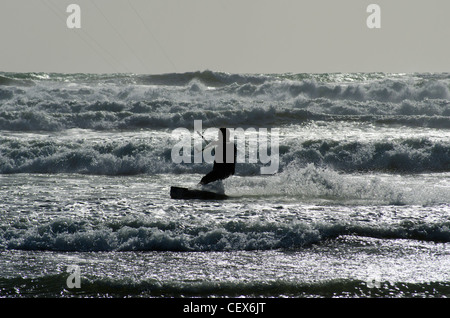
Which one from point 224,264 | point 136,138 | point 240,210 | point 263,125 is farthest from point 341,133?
point 224,264

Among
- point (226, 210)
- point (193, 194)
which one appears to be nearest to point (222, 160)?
point (193, 194)

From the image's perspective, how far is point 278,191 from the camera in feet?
42.1

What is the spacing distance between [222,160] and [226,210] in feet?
7.81

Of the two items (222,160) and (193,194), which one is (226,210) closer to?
(193,194)

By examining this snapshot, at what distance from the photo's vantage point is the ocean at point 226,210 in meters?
7.20

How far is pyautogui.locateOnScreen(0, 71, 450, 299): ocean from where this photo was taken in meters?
7.20

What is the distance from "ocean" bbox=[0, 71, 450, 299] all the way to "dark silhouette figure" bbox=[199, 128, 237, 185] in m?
0.51

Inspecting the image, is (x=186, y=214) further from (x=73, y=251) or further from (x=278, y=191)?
(x=278, y=191)

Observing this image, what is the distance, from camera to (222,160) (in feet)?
42.3

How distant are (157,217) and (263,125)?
14.4 metres

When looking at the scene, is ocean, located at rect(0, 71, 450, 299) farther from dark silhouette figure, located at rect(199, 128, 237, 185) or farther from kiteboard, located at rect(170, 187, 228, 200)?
dark silhouette figure, located at rect(199, 128, 237, 185)

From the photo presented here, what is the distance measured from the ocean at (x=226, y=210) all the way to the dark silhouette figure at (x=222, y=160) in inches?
20.0

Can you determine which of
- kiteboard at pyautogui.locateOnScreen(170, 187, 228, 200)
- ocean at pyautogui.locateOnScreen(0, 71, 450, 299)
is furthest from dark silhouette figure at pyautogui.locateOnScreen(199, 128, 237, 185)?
kiteboard at pyautogui.locateOnScreen(170, 187, 228, 200)

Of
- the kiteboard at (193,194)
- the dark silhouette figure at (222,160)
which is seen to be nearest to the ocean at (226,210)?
the kiteboard at (193,194)
